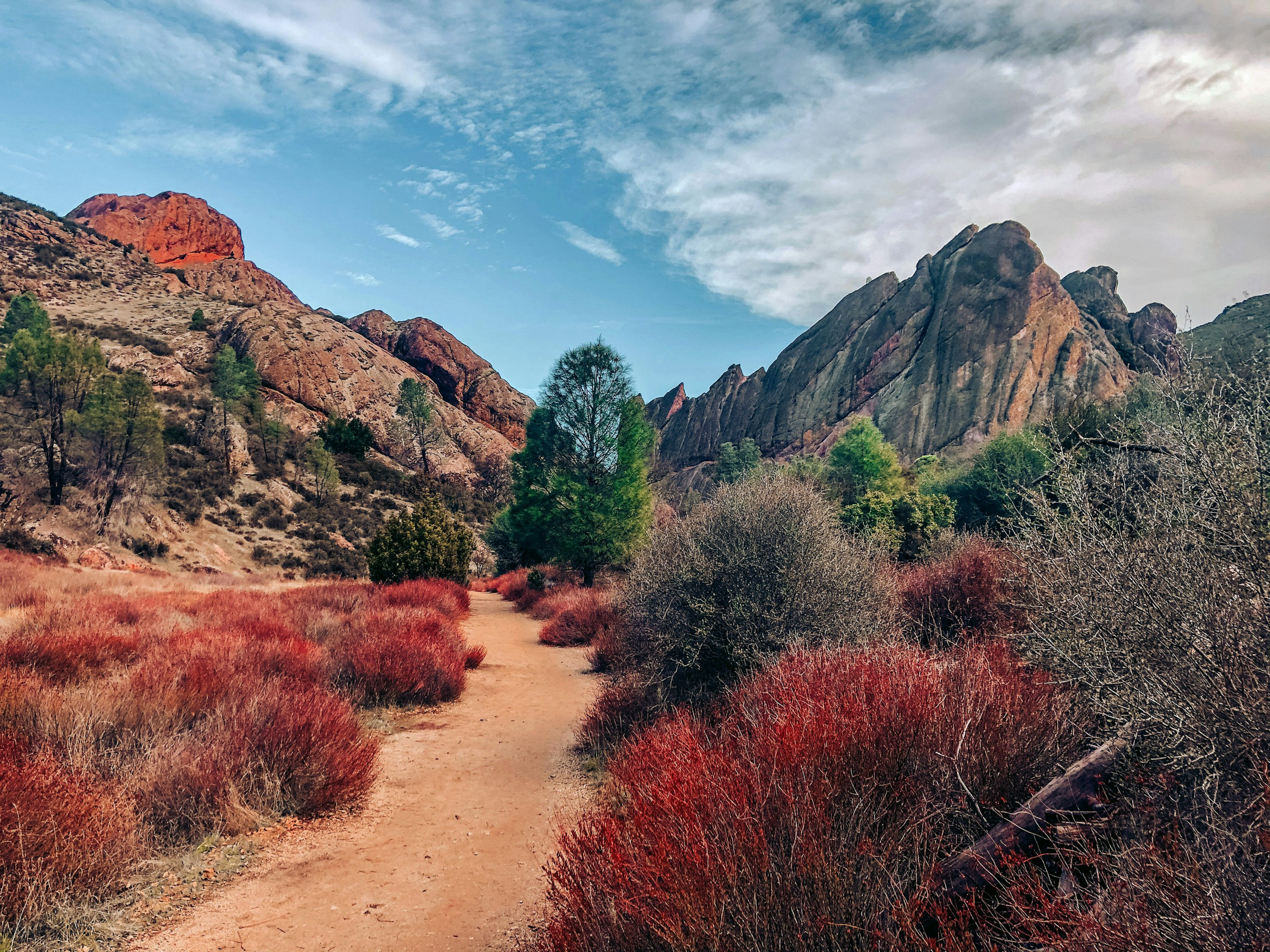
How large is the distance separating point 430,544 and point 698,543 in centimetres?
1294

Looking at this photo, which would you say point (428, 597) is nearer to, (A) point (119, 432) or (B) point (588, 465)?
(B) point (588, 465)

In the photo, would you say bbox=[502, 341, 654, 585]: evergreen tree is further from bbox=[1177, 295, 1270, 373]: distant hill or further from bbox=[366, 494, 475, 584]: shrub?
bbox=[1177, 295, 1270, 373]: distant hill

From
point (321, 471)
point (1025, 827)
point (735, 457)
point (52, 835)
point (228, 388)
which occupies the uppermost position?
point (735, 457)

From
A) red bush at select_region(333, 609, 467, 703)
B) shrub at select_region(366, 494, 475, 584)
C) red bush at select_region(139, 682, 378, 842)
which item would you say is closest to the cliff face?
shrub at select_region(366, 494, 475, 584)

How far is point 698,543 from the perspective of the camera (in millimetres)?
6848

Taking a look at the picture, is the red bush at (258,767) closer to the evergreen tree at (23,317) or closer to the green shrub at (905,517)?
the green shrub at (905,517)

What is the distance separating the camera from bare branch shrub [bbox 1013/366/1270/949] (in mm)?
1582

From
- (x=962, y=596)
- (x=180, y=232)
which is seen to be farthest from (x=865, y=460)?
(x=180, y=232)

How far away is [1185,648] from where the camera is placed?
237cm

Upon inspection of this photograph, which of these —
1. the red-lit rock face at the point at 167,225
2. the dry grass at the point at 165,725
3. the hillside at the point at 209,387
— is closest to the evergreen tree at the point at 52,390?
the hillside at the point at 209,387

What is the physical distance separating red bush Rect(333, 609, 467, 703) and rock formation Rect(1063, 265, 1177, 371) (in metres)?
72.3

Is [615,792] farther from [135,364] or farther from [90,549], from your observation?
[135,364]

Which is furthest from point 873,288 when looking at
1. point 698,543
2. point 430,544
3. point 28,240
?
point 28,240

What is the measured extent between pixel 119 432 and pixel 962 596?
3272 centimetres
